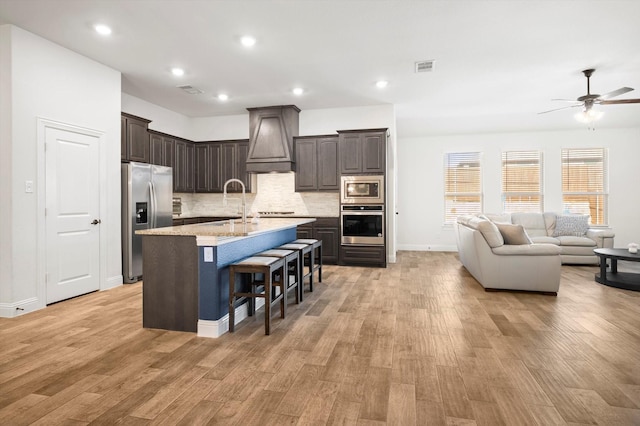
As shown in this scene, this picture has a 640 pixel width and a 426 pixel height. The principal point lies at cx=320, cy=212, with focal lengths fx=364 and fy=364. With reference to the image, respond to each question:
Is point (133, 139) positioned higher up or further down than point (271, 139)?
further down

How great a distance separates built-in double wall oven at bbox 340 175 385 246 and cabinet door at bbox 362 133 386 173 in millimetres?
161

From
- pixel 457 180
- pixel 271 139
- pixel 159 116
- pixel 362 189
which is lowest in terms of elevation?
pixel 362 189

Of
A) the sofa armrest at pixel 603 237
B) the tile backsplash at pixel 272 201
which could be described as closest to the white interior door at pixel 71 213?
the tile backsplash at pixel 272 201

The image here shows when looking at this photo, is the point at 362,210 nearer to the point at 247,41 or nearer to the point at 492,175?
the point at 247,41

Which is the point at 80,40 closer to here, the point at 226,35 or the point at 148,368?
the point at 226,35

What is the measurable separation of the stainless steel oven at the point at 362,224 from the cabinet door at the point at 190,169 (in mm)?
3132

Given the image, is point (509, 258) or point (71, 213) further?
Result: point (509, 258)

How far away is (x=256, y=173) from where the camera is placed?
7.34 m

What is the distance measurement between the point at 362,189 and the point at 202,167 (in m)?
3.36

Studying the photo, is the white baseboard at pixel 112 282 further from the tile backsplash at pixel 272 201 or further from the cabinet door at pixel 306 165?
the cabinet door at pixel 306 165

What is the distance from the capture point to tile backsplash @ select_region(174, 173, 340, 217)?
7223 mm

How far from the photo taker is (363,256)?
21.4 feet

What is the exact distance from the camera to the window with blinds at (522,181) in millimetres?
8234

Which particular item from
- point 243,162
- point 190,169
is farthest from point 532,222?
point 190,169
